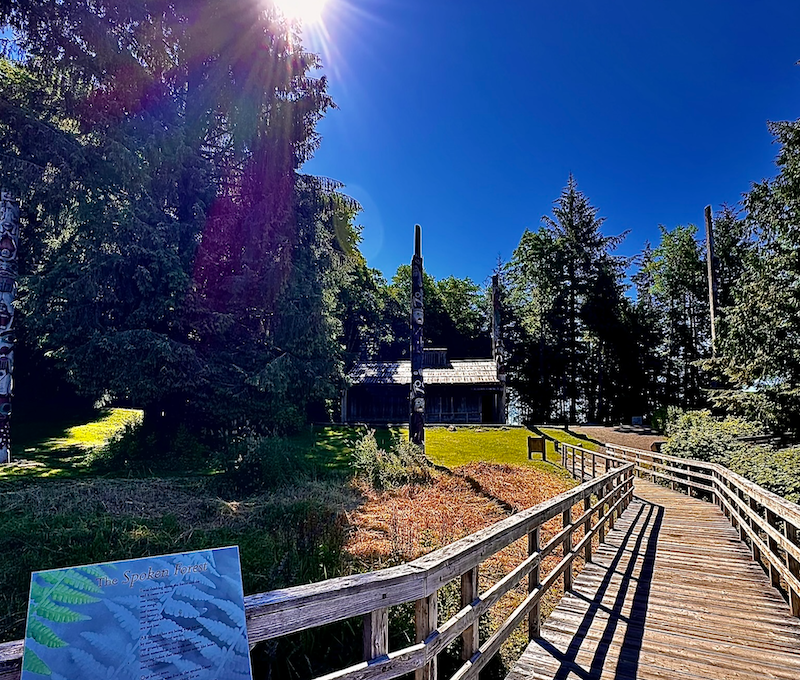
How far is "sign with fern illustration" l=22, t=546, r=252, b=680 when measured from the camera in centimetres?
130

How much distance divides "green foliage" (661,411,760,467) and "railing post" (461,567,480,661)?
10.9m

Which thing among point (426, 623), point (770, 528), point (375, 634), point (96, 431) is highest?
point (375, 634)

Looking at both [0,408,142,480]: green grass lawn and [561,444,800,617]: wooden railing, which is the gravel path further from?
[0,408,142,480]: green grass lawn

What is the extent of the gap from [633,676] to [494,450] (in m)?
14.9

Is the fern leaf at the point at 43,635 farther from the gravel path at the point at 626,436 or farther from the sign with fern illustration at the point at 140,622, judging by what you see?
the gravel path at the point at 626,436

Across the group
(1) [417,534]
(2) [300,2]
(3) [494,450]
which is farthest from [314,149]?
(1) [417,534]

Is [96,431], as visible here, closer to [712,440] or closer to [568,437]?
[568,437]

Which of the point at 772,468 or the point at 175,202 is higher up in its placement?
the point at 175,202

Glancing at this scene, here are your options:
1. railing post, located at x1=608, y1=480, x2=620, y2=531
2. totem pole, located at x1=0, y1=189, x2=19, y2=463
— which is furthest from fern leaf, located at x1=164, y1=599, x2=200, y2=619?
totem pole, located at x1=0, y1=189, x2=19, y2=463

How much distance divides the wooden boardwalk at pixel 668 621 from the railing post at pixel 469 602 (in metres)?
0.76

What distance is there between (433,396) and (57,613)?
2731 cm

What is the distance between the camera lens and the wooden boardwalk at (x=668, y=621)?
365 cm

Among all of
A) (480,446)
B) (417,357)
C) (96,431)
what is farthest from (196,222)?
(480,446)

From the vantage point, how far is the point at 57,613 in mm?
1330
